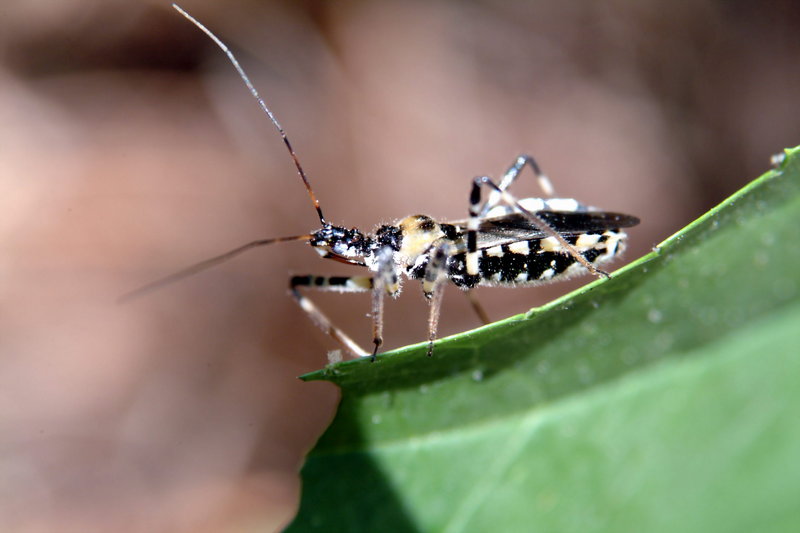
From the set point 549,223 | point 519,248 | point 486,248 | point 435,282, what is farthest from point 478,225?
point 435,282

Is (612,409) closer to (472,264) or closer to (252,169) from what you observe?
(472,264)

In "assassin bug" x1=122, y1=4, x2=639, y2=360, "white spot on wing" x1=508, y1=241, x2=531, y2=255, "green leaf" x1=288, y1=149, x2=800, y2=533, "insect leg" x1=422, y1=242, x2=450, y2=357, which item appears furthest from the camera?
"white spot on wing" x1=508, y1=241, x2=531, y2=255

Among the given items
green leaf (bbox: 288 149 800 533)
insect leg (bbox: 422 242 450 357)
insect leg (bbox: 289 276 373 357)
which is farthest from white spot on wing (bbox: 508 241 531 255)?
green leaf (bbox: 288 149 800 533)

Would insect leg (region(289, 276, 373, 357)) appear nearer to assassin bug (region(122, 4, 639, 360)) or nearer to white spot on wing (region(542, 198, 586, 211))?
assassin bug (region(122, 4, 639, 360))

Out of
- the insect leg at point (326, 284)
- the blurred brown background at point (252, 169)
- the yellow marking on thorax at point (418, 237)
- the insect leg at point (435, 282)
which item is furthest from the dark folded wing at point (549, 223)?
the blurred brown background at point (252, 169)

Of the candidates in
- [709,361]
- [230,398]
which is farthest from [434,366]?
[230,398]

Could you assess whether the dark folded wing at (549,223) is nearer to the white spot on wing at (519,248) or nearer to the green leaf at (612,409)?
the white spot on wing at (519,248)
